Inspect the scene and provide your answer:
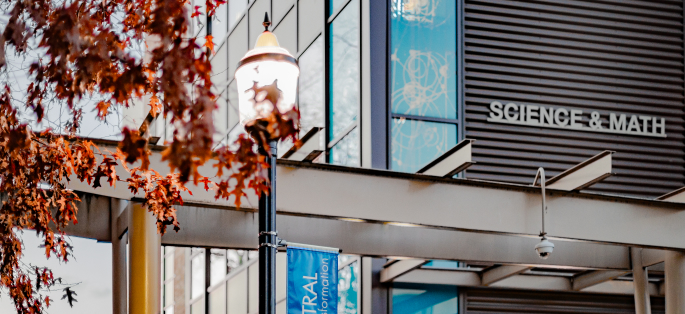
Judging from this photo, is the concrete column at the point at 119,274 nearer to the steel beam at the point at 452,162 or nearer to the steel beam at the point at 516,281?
the steel beam at the point at 452,162

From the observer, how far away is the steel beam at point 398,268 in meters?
15.1

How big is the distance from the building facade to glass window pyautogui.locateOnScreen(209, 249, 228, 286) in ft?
22.2

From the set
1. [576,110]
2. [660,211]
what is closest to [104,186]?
[660,211]

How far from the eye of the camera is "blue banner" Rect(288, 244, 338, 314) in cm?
1074

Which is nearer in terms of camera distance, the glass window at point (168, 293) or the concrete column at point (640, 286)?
the concrete column at point (640, 286)

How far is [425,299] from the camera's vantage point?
16.6m

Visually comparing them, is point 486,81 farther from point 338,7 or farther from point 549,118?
point 338,7

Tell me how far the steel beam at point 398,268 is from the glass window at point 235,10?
9.20 metres

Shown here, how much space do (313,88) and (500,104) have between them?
3.81 m

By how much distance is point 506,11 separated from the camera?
56.3ft

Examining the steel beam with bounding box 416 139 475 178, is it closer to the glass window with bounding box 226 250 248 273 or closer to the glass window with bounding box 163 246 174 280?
the glass window with bounding box 226 250 248 273

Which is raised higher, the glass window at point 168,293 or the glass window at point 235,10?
the glass window at point 235,10

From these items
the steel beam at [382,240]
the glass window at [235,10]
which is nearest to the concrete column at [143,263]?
the steel beam at [382,240]

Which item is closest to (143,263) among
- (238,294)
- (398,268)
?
(398,268)
